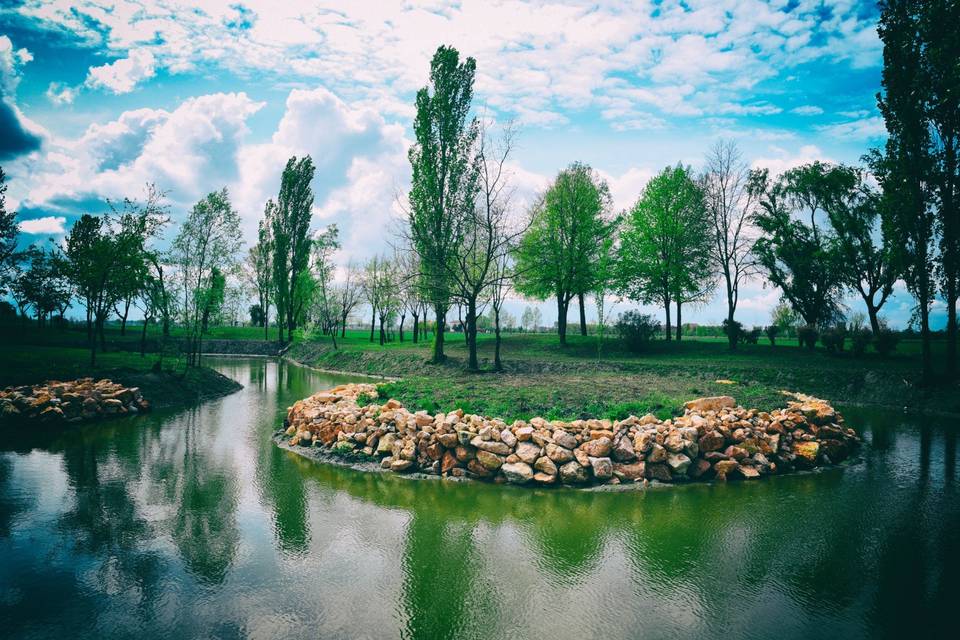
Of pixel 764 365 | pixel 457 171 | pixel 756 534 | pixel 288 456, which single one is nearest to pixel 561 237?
pixel 457 171

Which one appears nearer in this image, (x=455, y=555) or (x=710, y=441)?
(x=455, y=555)

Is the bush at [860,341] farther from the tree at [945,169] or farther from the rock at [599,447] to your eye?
the rock at [599,447]

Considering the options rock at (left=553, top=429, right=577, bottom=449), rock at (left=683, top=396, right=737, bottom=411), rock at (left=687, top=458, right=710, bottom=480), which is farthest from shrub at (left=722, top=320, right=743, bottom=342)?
rock at (left=553, top=429, right=577, bottom=449)

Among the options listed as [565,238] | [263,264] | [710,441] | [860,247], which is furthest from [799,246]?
[263,264]

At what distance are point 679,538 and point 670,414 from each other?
485 centimetres

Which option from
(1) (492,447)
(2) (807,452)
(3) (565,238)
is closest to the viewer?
(1) (492,447)

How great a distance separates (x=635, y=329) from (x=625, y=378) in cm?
1366

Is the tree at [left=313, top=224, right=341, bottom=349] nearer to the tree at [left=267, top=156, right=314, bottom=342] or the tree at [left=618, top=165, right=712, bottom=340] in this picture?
the tree at [left=267, top=156, right=314, bottom=342]

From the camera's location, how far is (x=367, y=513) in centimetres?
782

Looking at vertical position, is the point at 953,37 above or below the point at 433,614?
above

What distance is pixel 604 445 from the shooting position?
380 inches

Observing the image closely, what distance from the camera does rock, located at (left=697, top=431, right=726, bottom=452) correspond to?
9969mm

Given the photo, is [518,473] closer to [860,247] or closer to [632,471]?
[632,471]

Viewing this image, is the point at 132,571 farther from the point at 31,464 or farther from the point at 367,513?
the point at 31,464
